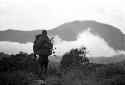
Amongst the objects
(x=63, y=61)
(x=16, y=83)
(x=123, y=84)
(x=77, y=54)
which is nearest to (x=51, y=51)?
(x=16, y=83)

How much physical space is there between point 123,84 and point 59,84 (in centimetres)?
317

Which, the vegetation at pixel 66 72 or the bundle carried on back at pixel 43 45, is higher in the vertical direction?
the bundle carried on back at pixel 43 45

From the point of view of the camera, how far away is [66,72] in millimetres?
18234

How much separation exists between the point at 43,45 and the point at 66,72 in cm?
295

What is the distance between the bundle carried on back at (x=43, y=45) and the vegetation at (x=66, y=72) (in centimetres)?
100

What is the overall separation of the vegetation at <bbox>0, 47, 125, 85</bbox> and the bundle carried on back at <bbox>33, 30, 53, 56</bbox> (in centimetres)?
100

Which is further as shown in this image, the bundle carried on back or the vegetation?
the bundle carried on back

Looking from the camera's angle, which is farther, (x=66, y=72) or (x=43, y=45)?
(x=66, y=72)

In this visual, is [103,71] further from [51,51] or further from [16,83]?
[16,83]

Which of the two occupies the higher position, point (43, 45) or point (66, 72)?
point (43, 45)

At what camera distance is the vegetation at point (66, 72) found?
42.8 ft

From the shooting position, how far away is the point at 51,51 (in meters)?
17.4

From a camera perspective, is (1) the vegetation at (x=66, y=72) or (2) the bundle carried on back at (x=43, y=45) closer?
(1) the vegetation at (x=66, y=72)

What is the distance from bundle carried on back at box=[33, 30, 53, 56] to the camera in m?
17.0
